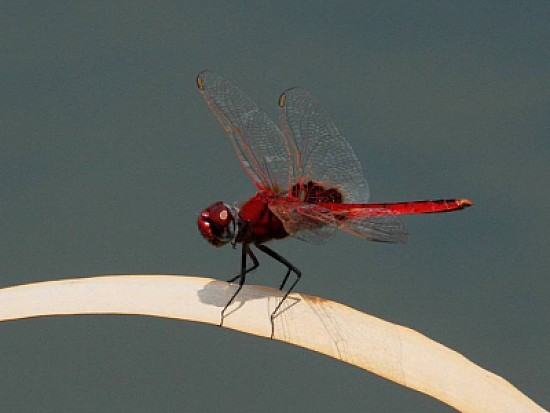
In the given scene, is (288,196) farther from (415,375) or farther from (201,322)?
(415,375)

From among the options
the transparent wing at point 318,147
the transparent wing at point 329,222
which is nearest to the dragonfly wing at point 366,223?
the transparent wing at point 329,222

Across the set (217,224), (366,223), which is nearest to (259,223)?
(217,224)

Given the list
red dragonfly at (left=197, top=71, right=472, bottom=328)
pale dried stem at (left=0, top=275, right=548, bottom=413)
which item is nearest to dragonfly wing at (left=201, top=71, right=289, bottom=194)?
red dragonfly at (left=197, top=71, right=472, bottom=328)

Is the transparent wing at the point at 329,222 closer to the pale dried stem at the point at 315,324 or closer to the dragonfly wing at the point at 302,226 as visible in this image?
the dragonfly wing at the point at 302,226

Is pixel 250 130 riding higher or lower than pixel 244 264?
higher

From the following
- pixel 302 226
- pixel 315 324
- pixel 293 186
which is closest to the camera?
pixel 315 324

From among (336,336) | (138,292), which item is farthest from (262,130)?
(336,336)

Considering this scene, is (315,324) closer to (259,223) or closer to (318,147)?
(259,223)
